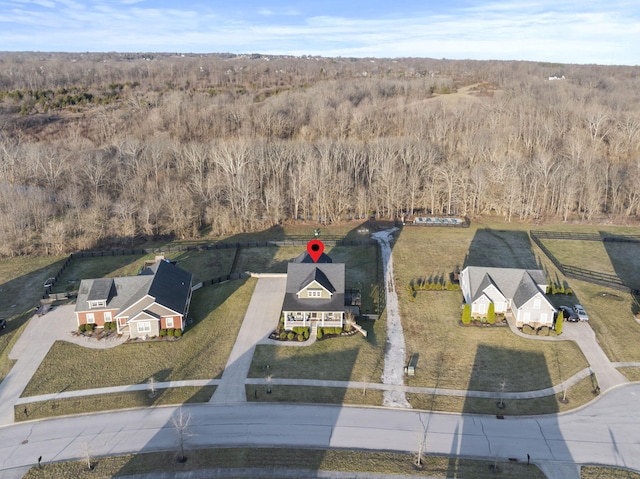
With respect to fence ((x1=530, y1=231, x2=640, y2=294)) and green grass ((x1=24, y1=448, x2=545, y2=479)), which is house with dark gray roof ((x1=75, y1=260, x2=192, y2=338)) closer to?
green grass ((x1=24, y1=448, x2=545, y2=479))

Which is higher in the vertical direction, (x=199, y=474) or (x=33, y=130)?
(x=33, y=130)

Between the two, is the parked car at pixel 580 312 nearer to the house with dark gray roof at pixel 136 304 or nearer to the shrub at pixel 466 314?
the shrub at pixel 466 314

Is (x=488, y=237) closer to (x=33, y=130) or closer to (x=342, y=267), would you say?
(x=342, y=267)

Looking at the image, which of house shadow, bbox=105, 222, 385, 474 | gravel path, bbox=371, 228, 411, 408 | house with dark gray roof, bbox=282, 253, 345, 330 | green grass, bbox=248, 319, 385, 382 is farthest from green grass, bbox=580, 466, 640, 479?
house with dark gray roof, bbox=282, 253, 345, 330

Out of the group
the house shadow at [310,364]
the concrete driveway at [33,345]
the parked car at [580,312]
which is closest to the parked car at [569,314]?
the parked car at [580,312]

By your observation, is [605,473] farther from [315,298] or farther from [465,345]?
[315,298]

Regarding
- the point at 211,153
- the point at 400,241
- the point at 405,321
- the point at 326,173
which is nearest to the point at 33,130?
the point at 211,153

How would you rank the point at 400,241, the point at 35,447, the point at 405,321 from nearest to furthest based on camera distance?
the point at 35,447 → the point at 405,321 → the point at 400,241
